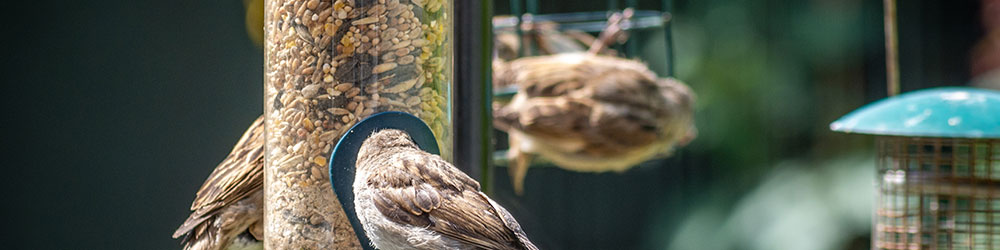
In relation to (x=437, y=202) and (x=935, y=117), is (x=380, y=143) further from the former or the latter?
(x=935, y=117)

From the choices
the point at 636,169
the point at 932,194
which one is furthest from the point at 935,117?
the point at 636,169

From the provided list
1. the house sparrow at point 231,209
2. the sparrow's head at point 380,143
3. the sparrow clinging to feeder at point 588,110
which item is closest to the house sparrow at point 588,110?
the sparrow clinging to feeder at point 588,110

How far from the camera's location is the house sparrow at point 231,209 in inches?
50.4

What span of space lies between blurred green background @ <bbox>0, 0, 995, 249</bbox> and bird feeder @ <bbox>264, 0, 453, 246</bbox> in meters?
1.31

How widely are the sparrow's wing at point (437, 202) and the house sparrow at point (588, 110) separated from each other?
1.27 m

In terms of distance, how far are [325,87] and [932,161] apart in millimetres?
1583

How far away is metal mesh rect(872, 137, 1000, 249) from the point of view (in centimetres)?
205

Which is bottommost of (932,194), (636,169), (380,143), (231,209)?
(636,169)

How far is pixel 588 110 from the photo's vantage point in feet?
7.80

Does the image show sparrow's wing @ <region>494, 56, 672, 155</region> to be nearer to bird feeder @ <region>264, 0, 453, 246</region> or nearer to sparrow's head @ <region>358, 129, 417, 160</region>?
bird feeder @ <region>264, 0, 453, 246</region>

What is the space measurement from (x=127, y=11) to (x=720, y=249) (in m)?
3.12

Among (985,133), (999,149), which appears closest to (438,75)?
(985,133)

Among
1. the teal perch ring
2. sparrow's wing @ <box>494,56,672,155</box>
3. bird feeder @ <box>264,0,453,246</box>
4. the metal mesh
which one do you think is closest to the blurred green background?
sparrow's wing @ <box>494,56,672,155</box>

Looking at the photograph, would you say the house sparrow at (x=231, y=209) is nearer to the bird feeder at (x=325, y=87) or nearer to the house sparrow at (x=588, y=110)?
the bird feeder at (x=325, y=87)
